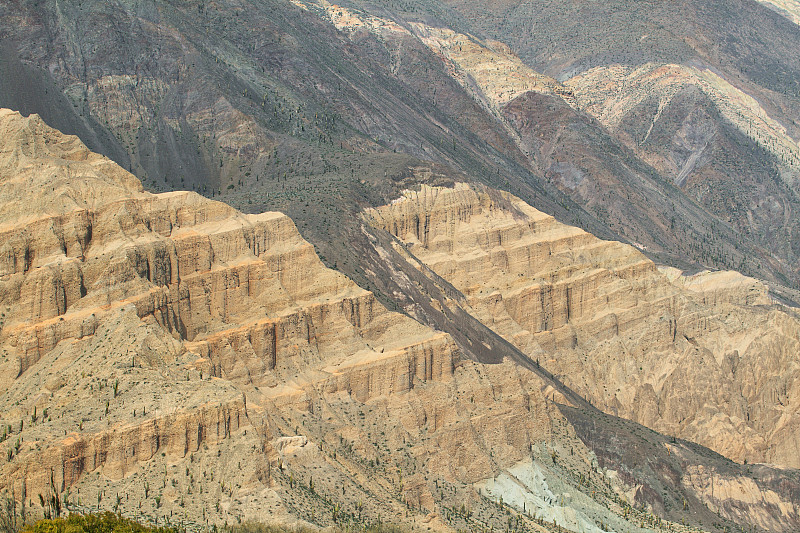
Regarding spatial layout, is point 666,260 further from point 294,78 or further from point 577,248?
point 294,78

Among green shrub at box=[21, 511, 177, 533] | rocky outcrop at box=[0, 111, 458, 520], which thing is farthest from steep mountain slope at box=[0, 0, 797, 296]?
green shrub at box=[21, 511, 177, 533]

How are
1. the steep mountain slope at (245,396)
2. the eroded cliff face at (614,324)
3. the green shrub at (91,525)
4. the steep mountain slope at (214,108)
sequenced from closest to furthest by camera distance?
the green shrub at (91,525), the steep mountain slope at (245,396), the eroded cliff face at (614,324), the steep mountain slope at (214,108)

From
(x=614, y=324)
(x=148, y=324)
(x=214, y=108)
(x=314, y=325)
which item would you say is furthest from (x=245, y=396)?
(x=214, y=108)

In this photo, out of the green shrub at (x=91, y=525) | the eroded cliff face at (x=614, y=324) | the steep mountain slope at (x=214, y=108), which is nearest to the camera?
the green shrub at (x=91, y=525)

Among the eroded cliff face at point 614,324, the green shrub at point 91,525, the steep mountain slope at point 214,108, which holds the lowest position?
the eroded cliff face at point 614,324

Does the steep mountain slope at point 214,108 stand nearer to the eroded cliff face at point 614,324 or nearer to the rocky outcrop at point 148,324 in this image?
the eroded cliff face at point 614,324

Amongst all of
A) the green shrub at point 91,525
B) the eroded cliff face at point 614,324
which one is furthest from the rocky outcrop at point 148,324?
the eroded cliff face at point 614,324

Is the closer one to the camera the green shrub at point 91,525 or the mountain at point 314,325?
the green shrub at point 91,525
